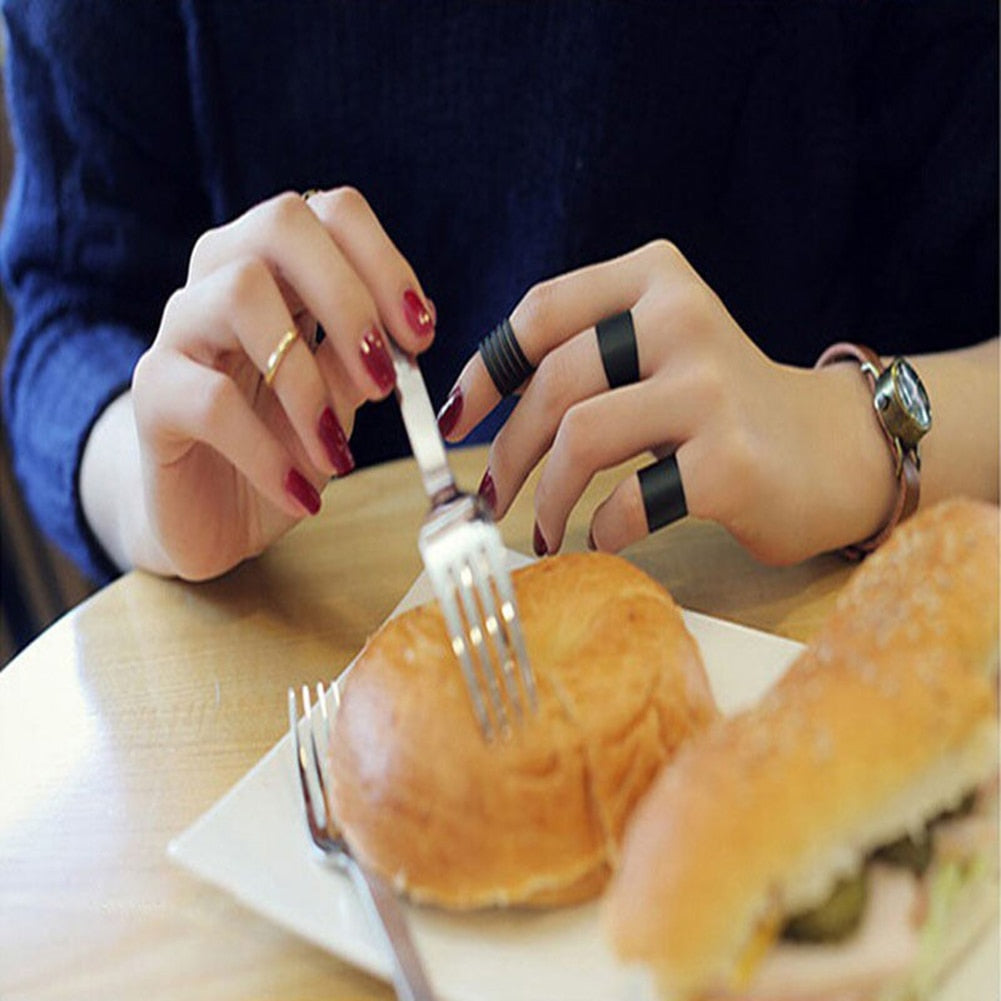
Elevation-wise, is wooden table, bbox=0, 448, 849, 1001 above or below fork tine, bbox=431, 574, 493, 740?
below

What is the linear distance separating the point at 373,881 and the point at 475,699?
123 mm

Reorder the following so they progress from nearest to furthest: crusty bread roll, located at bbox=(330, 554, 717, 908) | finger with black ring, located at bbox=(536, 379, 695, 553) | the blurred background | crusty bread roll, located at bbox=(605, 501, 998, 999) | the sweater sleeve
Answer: crusty bread roll, located at bbox=(605, 501, 998, 999) < crusty bread roll, located at bbox=(330, 554, 717, 908) < finger with black ring, located at bbox=(536, 379, 695, 553) < the sweater sleeve < the blurred background

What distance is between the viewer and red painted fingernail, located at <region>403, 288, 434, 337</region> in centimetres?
82

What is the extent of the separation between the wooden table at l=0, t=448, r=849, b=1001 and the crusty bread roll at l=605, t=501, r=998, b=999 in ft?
0.72

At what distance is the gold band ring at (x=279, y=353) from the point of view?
82 centimetres

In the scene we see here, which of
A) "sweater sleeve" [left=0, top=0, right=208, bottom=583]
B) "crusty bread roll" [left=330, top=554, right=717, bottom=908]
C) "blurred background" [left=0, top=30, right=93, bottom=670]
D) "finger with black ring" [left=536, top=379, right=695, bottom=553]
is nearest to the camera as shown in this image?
"crusty bread roll" [left=330, top=554, right=717, bottom=908]

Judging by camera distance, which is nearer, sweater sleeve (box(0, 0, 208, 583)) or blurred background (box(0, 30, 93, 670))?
sweater sleeve (box(0, 0, 208, 583))

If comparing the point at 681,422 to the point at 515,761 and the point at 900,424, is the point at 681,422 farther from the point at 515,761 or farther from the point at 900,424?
the point at 515,761

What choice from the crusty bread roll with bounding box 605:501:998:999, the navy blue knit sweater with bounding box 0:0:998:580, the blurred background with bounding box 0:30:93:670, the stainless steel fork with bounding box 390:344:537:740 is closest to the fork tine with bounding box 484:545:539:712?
the stainless steel fork with bounding box 390:344:537:740

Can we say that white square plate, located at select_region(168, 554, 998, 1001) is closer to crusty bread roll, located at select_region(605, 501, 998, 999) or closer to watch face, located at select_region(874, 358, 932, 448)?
crusty bread roll, located at select_region(605, 501, 998, 999)

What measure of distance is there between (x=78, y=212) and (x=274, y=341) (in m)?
0.62

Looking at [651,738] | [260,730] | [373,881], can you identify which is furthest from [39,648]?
[651,738]

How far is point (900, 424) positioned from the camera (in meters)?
0.94

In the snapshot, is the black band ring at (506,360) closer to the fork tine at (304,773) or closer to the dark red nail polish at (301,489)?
the dark red nail polish at (301,489)
